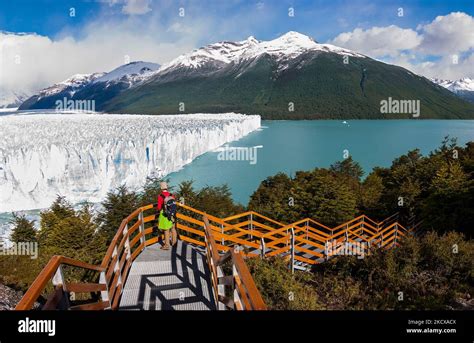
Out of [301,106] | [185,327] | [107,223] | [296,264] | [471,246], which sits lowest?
[107,223]

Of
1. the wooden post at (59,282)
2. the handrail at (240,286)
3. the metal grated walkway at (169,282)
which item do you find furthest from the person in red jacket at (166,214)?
the wooden post at (59,282)

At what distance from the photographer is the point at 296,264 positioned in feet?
22.7

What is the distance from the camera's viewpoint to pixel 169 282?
3.75m

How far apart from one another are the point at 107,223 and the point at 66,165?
4091mm

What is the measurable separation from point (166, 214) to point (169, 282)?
1.02 metres

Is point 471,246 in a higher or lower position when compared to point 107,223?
higher

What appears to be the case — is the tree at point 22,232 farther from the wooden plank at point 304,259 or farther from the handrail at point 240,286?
the handrail at point 240,286

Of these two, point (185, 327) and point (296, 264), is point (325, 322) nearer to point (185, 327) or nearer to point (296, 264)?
point (185, 327)

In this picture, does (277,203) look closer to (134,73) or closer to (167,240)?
(167,240)

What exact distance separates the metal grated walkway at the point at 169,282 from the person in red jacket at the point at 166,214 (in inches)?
6.3

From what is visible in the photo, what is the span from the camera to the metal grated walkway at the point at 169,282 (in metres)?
3.28

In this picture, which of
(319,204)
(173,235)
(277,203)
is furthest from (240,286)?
(277,203)

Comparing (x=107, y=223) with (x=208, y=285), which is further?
(x=107, y=223)

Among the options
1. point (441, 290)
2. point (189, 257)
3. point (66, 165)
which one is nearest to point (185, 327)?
point (189, 257)
